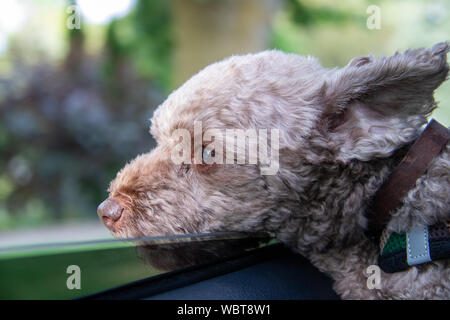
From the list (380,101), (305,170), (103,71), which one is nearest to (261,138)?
(305,170)

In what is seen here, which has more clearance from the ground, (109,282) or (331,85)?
(331,85)

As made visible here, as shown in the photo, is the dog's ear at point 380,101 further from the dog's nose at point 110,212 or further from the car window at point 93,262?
the dog's nose at point 110,212

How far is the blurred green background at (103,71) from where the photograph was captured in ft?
22.2

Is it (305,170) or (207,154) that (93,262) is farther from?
(305,170)

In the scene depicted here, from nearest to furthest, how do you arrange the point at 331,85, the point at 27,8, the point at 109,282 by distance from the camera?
the point at 109,282
the point at 331,85
the point at 27,8

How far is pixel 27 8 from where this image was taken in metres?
9.07

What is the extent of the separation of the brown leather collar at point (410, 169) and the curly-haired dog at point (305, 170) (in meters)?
0.03

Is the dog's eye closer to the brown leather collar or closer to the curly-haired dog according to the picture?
the curly-haired dog

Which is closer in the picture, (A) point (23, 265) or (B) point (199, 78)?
(A) point (23, 265)
